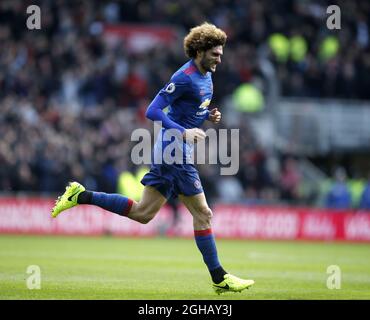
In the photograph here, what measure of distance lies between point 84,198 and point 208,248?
1538mm

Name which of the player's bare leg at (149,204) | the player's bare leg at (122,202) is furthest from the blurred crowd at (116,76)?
the player's bare leg at (149,204)

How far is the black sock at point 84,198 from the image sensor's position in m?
9.95

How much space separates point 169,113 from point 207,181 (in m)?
12.6

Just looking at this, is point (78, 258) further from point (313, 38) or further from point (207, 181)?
point (313, 38)

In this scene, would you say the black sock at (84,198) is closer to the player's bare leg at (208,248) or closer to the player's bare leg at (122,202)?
the player's bare leg at (122,202)

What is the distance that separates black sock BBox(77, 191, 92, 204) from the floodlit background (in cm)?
489

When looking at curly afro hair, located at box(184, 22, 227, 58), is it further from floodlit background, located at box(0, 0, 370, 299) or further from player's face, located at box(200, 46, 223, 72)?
floodlit background, located at box(0, 0, 370, 299)

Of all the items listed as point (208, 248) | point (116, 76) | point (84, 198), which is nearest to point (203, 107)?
point (208, 248)

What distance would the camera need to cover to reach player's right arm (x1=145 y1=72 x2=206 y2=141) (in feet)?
30.6

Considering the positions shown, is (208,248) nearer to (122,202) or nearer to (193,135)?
(122,202)

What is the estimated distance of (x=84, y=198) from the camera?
393 inches

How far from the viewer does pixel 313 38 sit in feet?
92.9

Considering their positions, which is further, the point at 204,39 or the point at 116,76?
the point at 116,76

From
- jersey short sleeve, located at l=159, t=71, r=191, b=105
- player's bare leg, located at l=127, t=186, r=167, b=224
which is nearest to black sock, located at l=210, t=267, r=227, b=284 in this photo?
player's bare leg, located at l=127, t=186, r=167, b=224
